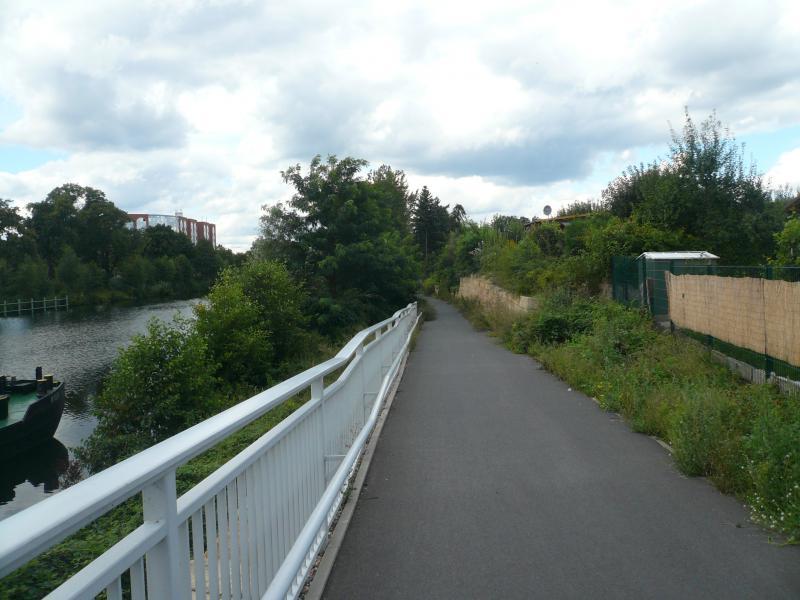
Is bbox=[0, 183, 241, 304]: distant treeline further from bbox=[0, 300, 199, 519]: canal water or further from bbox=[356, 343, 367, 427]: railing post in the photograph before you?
bbox=[356, 343, 367, 427]: railing post

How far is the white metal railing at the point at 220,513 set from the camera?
1632 mm

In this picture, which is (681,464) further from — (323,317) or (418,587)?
(323,317)

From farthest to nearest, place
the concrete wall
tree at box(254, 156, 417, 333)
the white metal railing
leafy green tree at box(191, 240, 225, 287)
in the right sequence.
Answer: leafy green tree at box(191, 240, 225, 287) < tree at box(254, 156, 417, 333) < the concrete wall < the white metal railing

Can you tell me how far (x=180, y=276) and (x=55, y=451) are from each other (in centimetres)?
8154

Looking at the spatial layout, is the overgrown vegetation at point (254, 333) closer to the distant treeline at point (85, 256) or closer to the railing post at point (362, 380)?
the railing post at point (362, 380)

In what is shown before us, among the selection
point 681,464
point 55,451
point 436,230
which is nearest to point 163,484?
point 681,464

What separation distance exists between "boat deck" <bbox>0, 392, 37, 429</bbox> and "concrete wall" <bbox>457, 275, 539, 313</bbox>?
1514 centimetres

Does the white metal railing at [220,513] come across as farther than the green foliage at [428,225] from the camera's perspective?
No

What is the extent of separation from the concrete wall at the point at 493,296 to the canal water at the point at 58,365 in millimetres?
11012

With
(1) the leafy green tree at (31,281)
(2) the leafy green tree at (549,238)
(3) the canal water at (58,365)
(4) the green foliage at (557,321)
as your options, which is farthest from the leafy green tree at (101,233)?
(4) the green foliage at (557,321)

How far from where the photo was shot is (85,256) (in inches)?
3462

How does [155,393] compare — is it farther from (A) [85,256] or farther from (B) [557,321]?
(A) [85,256]

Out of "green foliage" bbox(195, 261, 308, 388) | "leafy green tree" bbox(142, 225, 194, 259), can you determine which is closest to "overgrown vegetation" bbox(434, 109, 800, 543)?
"green foliage" bbox(195, 261, 308, 388)

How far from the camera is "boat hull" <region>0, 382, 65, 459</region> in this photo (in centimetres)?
1884
